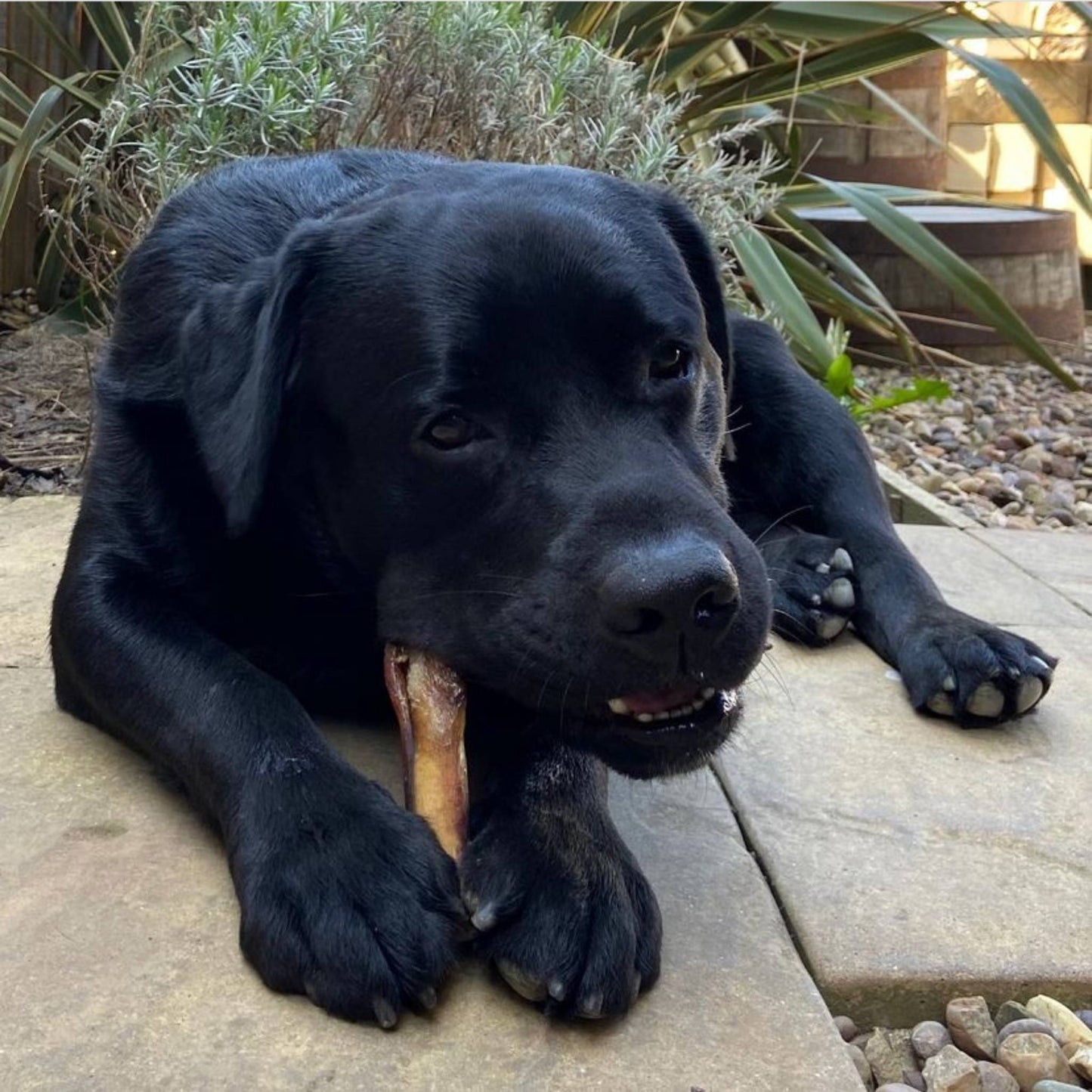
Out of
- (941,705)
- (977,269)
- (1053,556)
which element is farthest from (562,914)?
(977,269)

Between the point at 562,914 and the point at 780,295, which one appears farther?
the point at 780,295

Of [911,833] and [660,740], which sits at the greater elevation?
[660,740]

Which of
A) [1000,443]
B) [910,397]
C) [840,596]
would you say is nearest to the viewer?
[840,596]

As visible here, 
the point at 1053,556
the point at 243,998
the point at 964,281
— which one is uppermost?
the point at 243,998

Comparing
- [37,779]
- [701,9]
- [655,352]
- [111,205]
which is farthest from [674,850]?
[701,9]

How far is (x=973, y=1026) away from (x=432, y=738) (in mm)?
747

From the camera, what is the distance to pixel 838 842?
2.11 metres

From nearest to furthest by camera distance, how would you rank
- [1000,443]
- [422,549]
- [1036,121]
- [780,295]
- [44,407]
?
[422,549], [44,407], [780,295], [1036,121], [1000,443]

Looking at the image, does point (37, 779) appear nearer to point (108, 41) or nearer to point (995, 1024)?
point (995, 1024)

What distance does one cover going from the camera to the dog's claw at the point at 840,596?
2.95 meters

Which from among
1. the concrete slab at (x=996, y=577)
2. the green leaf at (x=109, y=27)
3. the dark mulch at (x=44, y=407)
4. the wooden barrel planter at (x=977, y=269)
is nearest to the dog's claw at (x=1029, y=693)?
the concrete slab at (x=996, y=577)

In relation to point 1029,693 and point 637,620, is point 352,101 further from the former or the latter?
point 637,620

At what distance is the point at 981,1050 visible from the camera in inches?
66.7

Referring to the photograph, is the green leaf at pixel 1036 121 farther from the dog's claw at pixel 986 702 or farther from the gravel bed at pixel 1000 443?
the dog's claw at pixel 986 702
